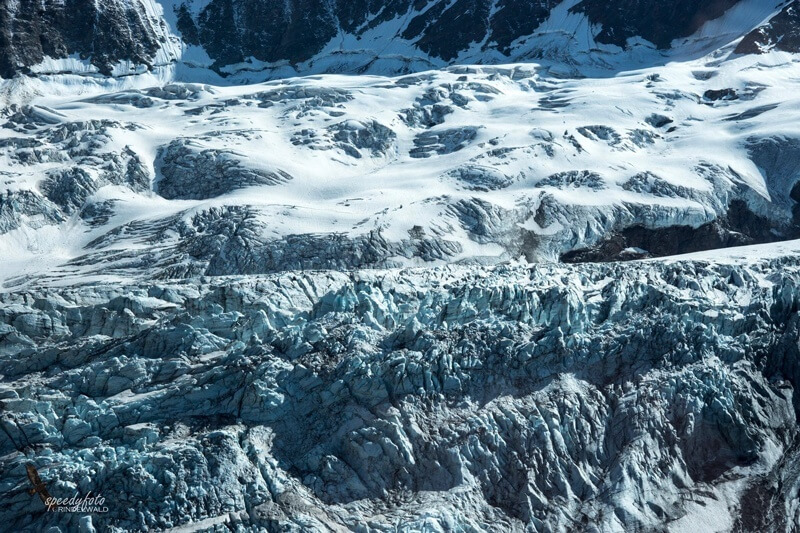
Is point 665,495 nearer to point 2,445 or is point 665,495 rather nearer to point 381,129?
point 2,445

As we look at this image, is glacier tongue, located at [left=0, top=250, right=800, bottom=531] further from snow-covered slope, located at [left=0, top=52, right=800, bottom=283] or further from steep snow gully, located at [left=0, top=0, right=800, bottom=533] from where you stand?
snow-covered slope, located at [left=0, top=52, right=800, bottom=283]

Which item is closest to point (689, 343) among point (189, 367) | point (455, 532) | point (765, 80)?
point (455, 532)

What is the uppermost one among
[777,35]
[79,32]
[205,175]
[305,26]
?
[79,32]

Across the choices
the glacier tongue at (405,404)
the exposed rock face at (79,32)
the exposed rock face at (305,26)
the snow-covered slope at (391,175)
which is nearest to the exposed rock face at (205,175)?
the snow-covered slope at (391,175)

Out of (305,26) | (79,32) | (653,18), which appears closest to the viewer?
(79,32)

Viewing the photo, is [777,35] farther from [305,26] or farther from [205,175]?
[205,175]

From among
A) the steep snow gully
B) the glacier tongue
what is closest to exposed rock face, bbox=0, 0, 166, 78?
the steep snow gully

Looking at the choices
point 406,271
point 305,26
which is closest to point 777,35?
point 305,26

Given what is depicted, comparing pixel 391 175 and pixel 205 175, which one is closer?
pixel 205 175
